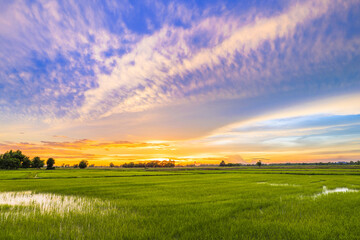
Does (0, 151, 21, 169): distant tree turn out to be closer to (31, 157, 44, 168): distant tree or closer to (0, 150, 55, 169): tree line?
(0, 150, 55, 169): tree line

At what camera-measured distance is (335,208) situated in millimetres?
8180

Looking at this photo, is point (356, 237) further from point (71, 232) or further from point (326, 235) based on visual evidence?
point (71, 232)

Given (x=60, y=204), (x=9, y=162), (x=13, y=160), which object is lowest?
(x=9, y=162)

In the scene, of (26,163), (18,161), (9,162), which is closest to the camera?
(9,162)

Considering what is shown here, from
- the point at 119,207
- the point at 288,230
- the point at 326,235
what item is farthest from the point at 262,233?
the point at 119,207

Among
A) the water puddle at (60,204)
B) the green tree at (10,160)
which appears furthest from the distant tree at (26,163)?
the water puddle at (60,204)

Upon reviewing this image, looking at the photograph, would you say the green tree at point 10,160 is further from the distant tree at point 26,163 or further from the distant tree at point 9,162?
the distant tree at point 26,163

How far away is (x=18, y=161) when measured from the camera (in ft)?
313

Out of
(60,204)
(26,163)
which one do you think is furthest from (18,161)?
(60,204)

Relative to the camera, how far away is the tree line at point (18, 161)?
9162 centimetres

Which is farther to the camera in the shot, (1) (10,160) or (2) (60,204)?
(1) (10,160)

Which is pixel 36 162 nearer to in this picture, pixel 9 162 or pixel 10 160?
pixel 9 162

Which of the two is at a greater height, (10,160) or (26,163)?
(10,160)

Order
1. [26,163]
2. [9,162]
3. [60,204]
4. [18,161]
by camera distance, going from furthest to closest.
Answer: [26,163], [18,161], [9,162], [60,204]
